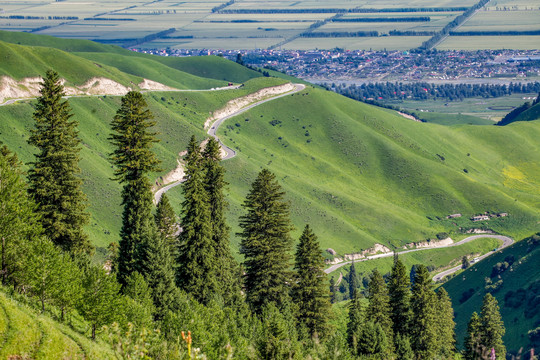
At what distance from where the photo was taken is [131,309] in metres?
47.1

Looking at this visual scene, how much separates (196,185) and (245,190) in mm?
108903

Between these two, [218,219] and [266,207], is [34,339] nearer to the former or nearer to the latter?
[218,219]

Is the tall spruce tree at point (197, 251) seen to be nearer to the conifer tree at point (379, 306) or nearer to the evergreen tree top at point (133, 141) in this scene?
the evergreen tree top at point (133, 141)

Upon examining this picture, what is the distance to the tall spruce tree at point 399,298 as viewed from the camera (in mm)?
81312

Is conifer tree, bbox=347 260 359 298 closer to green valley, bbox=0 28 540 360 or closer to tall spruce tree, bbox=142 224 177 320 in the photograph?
green valley, bbox=0 28 540 360

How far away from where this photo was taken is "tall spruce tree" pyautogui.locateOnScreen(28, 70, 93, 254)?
64000 millimetres

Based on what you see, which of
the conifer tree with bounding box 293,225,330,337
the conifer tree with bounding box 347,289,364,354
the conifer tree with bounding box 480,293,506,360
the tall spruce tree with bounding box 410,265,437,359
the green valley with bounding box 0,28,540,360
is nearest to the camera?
the green valley with bounding box 0,28,540,360

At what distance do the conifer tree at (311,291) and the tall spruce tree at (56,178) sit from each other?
23037mm

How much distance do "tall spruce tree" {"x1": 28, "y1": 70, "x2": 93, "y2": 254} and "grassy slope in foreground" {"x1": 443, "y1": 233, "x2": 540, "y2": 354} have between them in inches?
2581

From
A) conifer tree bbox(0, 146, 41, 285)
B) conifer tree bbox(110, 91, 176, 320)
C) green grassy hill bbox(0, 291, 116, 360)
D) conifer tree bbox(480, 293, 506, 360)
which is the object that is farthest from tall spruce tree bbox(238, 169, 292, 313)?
green grassy hill bbox(0, 291, 116, 360)

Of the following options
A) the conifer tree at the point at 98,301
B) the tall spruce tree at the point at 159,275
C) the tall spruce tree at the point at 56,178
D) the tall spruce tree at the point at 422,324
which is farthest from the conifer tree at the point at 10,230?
the tall spruce tree at the point at 422,324

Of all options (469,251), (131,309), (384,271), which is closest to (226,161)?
(384,271)

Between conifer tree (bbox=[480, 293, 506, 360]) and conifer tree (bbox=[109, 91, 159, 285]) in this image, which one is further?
conifer tree (bbox=[480, 293, 506, 360])

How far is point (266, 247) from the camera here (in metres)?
70.4
